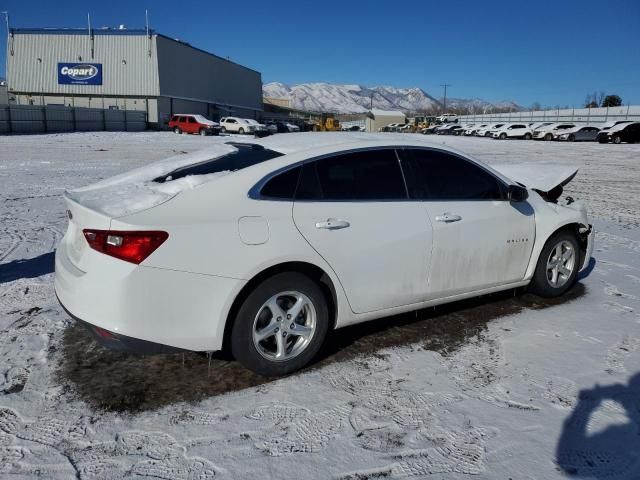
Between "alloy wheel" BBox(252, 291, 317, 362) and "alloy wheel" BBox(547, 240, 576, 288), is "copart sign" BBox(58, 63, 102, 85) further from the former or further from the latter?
"alloy wheel" BBox(252, 291, 317, 362)

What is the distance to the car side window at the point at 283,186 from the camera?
11.0 ft

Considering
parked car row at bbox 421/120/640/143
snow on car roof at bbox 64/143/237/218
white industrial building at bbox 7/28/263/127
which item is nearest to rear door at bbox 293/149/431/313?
snow on car roof at bbox 64/143/237/218

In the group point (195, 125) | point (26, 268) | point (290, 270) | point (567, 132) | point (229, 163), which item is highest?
point (195, 125)

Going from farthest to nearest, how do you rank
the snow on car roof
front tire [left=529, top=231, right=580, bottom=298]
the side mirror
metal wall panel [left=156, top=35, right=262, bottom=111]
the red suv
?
1. metal wall panel [left=156, top=35, right=262, bottom=111]
2. the red suv
3. front tire [left=529, top=231, right=580, bottom=298]
4. the side mirror
5. the snow on car roof

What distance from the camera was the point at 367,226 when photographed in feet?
11.9

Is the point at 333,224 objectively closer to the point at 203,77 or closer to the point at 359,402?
the point at 359,402

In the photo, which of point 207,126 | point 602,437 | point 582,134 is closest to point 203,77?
point 207,126

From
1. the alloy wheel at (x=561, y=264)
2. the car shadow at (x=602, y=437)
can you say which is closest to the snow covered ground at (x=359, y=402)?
the car shadow at (x=602, y=437)

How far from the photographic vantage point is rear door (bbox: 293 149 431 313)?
3477 millimetres

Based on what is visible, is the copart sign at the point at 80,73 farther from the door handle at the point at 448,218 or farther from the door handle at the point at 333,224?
the door handle at the point at 333,224

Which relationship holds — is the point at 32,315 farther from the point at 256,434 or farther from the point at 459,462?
the point at 459,462

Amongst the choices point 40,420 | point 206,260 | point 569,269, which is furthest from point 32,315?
point 569,269

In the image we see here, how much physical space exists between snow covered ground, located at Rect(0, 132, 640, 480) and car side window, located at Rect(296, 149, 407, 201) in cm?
118

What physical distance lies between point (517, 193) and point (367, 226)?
158 cm
